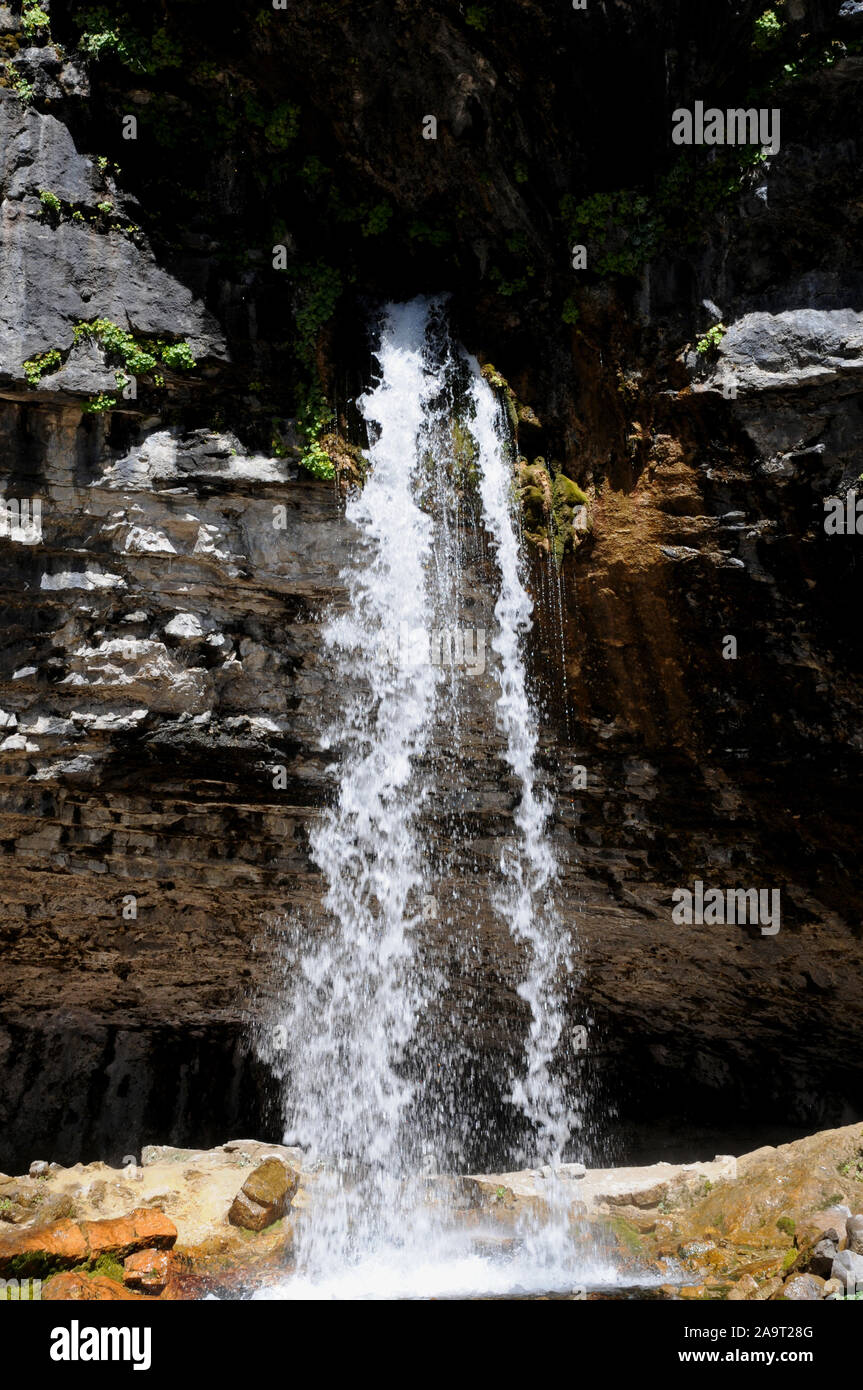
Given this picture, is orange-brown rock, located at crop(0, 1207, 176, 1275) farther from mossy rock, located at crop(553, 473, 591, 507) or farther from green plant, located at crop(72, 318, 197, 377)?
mossy rock, located at crop(553, 473, 591, 507)

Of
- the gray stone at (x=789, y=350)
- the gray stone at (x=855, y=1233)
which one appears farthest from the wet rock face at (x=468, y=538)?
the gray stone at (x=855, y=1233)

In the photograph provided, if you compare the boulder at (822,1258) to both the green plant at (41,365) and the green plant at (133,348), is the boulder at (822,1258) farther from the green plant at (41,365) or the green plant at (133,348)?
the green plant at (41,365)

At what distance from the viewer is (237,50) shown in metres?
8.27

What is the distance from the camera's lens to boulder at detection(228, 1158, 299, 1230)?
7.49 metres

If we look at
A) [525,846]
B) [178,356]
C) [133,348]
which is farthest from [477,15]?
[525,846]

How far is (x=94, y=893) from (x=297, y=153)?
767 centimetres

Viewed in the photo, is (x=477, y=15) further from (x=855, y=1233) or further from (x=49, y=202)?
(x=855, y=1233)

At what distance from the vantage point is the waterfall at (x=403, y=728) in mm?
8523

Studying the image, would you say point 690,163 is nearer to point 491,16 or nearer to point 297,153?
point 491,16

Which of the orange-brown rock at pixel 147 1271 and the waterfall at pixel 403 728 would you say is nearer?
the orange-brown rock at pixel 147 1271

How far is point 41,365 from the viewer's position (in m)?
7.61

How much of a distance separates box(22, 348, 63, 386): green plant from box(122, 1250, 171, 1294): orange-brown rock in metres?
6.67

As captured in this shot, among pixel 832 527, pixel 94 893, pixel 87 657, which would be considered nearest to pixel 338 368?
pixel 87 657

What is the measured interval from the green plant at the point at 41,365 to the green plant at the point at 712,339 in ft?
17.6
